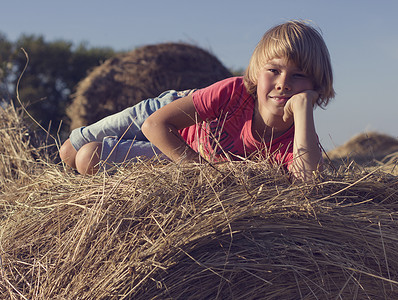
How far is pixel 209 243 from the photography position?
124cm

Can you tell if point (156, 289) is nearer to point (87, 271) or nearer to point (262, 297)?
point (87, 271)

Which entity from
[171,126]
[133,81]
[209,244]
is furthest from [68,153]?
[133,81]

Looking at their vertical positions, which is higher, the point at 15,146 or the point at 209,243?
the point at 209,243

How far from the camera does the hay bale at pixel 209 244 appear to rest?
1192mm

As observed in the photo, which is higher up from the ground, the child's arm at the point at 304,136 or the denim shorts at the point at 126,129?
the child's arm at the point at 304,136

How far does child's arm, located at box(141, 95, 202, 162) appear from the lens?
189 cm

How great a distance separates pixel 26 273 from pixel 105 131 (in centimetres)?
125

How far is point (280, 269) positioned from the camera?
1.25 meters

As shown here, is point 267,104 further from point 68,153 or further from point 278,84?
point 68,153

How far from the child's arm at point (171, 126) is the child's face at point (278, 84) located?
293 mm

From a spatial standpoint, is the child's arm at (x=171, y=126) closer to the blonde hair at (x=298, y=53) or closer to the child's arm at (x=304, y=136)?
the blonde hair at (x=298, y=53)

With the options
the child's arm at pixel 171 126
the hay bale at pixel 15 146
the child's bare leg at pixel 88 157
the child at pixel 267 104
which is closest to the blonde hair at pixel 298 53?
the child at pixel 267 104

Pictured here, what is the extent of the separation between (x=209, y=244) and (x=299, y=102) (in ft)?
2.53

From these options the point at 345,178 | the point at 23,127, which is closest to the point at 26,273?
the point at 345,178
